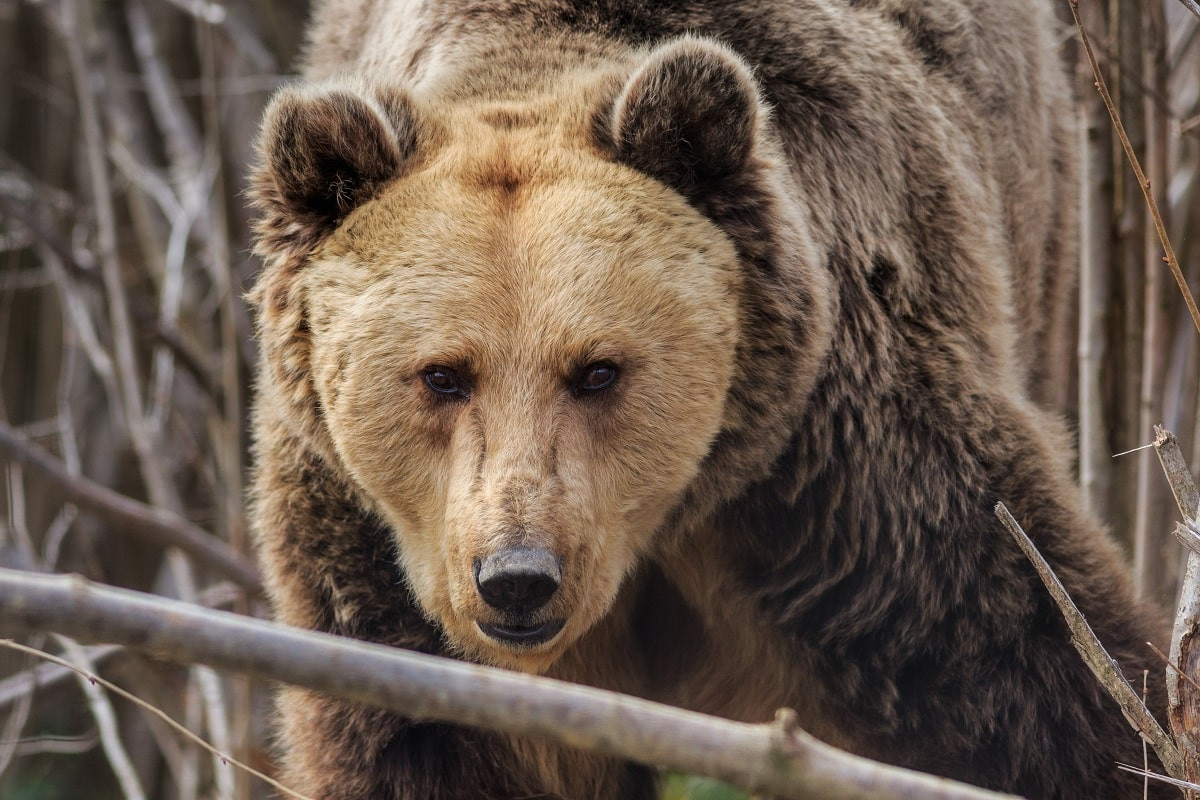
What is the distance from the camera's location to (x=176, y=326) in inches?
267

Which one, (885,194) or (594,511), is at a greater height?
(885,194)

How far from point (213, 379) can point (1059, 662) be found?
449 centimetres

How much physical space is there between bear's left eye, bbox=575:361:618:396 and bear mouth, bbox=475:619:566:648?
517 mm

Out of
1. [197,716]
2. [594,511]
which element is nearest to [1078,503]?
[594,511]

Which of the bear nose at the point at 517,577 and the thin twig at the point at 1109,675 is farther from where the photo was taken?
the bear nose at the point at 517,577

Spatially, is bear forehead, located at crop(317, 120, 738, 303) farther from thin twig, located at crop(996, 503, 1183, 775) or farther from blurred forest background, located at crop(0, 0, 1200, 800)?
thin twig, located at crop(996, 503, 1183, 775)

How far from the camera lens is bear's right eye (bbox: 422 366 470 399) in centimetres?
307

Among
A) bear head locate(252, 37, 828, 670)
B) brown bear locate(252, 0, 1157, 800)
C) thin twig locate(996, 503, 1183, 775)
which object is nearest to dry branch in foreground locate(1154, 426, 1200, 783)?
thin twig locate(996, 503, 1183, 775)

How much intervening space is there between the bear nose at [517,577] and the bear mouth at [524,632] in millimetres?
76

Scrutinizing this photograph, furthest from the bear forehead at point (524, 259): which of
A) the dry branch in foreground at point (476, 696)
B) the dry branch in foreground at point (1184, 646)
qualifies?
the dry branch in foreground at point (476, 696)

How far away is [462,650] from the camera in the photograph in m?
3.39

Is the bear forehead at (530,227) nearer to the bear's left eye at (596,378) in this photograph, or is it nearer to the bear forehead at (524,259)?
the bear forehead at (524,259)

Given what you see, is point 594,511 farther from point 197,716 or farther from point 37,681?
point 197,716

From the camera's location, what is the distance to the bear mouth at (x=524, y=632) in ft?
9.51
